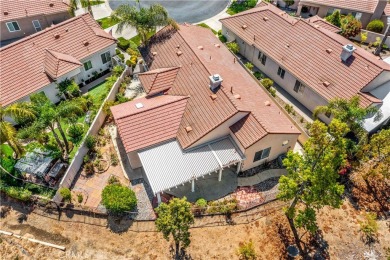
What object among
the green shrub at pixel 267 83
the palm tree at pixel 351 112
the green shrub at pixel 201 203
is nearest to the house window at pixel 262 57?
the green shrub at pixel 267 83

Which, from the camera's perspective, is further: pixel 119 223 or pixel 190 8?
pixel 190 8

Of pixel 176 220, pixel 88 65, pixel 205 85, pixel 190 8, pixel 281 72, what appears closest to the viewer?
pixel 176 220

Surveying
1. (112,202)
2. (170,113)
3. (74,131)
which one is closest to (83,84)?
(74,131)

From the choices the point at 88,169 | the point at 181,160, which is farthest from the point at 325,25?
the point at 88,169

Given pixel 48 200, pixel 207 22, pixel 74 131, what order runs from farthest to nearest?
pixel 207 22
pixel 74 131
pixel 48 200

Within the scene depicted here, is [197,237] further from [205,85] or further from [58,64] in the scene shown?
[58,64]

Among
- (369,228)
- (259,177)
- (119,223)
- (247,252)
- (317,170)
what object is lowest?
(119,223)

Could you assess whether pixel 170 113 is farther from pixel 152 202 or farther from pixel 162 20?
pixel 162 20
